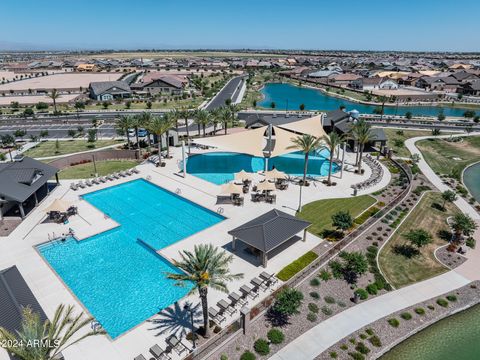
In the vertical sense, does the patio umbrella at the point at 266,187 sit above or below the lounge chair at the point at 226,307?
above

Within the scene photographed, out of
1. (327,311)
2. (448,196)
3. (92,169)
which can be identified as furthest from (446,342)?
(92,169)

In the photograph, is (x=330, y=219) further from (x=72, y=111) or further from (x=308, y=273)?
(x=72, y=111)

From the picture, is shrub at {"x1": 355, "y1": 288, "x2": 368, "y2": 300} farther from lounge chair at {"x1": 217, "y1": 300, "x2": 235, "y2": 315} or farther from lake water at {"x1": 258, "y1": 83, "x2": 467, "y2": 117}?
lake water at {"x1": 258, "y1": 83, "x2": 467, "y2": 117}

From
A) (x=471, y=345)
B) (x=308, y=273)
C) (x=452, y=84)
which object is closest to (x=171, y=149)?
(x=308, y=273)

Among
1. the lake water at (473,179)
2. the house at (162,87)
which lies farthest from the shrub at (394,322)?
the house at (162,87)

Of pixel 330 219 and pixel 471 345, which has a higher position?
pixel 330 219

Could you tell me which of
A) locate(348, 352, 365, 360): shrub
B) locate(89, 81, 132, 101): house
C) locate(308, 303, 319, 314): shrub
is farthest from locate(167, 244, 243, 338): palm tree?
locate(89, 81, 132, 101): house

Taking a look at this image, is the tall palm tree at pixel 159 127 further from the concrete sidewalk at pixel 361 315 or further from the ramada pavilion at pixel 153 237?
the concrete sidewalk at pixel 361 315
